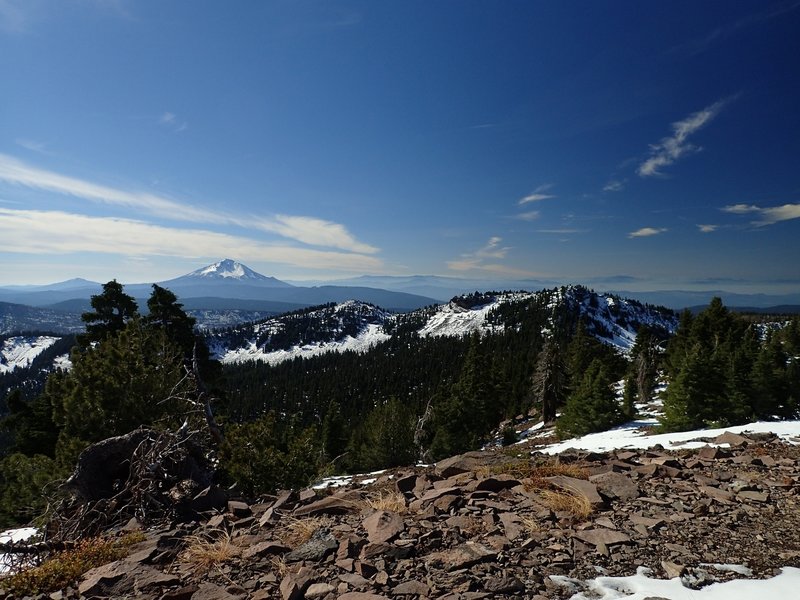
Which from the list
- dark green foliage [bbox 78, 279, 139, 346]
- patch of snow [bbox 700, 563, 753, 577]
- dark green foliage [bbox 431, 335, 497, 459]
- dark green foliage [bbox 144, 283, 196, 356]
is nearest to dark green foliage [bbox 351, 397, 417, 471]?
dark green foliage [bbox 431, 335, 497, 459]

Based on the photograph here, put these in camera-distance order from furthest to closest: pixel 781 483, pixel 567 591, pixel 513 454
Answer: pixel 513 454, pixel 781 483, pixel 567 591

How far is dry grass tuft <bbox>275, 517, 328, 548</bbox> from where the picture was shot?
19.0ft

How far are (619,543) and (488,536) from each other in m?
1.70

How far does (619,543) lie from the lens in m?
5.12

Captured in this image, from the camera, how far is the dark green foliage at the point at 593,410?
3269 centimetres

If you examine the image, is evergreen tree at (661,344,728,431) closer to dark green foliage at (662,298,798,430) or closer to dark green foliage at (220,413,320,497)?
dark green foliage at (662,298,798,430)

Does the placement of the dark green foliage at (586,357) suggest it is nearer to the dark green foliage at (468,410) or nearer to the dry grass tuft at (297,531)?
the dark green foliage at (468,410)

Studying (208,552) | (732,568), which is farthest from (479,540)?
(208,552)

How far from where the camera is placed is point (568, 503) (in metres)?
6.21

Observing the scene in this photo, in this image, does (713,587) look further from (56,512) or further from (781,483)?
(56,512)

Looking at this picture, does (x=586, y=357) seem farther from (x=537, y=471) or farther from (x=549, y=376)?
(x=537, y=471)

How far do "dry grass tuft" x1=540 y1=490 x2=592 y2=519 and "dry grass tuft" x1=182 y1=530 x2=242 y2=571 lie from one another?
482 centimetres

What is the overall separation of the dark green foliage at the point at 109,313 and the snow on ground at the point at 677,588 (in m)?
24.5

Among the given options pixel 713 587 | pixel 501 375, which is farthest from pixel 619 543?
pixel 501 375
